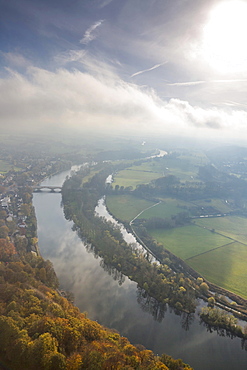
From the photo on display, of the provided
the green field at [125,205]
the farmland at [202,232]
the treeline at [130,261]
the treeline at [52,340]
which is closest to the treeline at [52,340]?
the treeline at [52,340]

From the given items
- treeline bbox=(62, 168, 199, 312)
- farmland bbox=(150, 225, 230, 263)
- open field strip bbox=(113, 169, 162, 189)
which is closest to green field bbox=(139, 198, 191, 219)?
farmland bbox=(150, 225, 230, 263)

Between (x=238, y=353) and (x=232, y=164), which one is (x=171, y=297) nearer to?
(x=238, y=353)

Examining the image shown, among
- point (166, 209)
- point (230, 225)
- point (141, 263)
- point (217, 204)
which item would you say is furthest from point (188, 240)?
point (217, 204)

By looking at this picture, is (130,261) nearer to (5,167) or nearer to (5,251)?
(5,251)

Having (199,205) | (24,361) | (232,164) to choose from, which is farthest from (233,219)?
(232,164)

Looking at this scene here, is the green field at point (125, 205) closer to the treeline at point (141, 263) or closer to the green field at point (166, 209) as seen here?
the green field at point (166, 209)
